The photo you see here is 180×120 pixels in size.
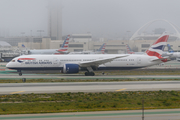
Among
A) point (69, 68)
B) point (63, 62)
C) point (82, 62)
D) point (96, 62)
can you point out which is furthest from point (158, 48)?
point (63, 62)

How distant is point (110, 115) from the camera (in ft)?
58.0

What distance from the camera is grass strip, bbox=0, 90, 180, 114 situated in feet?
65.6

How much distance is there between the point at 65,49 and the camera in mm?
96000

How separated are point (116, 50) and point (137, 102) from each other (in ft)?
444

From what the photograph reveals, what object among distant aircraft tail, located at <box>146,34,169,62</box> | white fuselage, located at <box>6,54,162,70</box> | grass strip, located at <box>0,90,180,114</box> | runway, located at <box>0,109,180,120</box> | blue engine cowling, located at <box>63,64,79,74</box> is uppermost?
distant aircraft tail, located at <box>146,34,169,62</box>

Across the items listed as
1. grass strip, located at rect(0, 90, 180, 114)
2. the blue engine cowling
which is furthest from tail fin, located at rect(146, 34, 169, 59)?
grass strip, located at rect(0, 90, 180, 114)

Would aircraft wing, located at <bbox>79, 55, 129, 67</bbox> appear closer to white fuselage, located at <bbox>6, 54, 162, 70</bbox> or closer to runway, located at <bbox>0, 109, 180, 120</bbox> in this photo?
white fuselage, located at <bbox>6, 54, 162, 70</bbox>

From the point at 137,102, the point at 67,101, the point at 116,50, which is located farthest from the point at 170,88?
the point at 116,50

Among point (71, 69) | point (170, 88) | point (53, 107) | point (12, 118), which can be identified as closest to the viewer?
point (12, 118)

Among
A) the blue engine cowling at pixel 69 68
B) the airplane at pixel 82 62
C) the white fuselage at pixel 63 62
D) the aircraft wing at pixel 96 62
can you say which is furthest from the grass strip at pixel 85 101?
the white fuselage at pixel 63 62

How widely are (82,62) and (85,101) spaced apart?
Result: 25351 millimetres

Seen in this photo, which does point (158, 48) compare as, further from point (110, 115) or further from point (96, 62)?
point (110, 115)

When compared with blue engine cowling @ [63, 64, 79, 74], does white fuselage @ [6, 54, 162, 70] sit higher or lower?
higher

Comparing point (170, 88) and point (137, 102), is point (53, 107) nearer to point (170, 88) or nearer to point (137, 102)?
point (137, 102)
